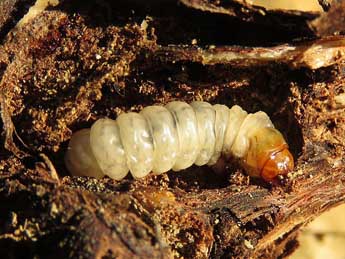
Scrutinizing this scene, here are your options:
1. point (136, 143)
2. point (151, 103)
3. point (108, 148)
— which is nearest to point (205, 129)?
point (151, 103)

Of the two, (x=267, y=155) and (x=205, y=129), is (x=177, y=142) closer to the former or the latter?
(x=205, y=129)

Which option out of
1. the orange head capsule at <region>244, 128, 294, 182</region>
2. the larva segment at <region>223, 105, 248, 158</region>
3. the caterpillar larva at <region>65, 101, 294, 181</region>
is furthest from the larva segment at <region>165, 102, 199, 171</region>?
the orange head capsule at <region>244, 128, 294, 182</region>

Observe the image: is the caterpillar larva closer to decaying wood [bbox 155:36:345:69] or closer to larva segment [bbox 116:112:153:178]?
larva segment [bbox 116:112:153:178]

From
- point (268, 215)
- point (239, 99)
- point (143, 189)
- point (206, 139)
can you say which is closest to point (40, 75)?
point (143, 189)

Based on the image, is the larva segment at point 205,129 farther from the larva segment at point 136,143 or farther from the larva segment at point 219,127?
the larva segment at point 136,143

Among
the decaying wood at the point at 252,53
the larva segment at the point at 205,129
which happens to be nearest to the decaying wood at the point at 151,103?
the decaying wood at the point at 252,53

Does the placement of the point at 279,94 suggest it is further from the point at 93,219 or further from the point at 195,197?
the point at 93,219
